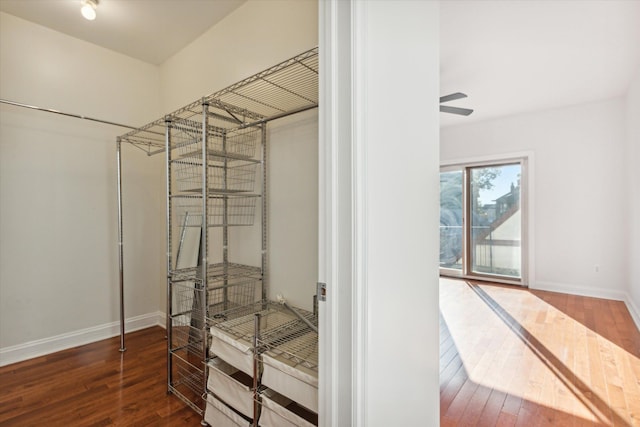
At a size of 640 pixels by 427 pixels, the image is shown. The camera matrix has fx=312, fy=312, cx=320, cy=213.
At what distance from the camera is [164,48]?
9.54 feet

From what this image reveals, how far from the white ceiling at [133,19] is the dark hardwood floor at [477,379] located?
271cm

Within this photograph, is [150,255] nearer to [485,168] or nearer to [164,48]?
[164,48]

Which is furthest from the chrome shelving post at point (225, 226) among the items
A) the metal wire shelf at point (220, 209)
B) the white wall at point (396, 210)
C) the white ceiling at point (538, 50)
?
the white ceiling at point (538, 50)

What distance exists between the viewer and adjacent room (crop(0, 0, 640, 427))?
1.07 meters

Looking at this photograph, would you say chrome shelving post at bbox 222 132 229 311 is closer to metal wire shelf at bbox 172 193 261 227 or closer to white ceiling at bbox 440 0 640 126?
metal wire shelf at bbox 172 193 261 227

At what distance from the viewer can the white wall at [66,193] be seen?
248cm

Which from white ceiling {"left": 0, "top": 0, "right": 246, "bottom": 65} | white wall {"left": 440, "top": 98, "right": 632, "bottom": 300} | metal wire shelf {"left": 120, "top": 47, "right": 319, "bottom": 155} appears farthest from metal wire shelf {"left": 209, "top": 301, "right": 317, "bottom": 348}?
white wall {"left": 440, "top": 98, "right": 632, "bottom": 300}

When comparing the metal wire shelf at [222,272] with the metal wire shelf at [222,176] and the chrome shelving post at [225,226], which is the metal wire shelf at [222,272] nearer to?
the chrome shelving post at [225,226]

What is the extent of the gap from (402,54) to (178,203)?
2.30 m

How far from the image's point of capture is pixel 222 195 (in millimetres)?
2125

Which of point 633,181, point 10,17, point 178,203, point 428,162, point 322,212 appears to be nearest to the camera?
point 322,212

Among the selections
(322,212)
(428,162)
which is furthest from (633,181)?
(322,212)

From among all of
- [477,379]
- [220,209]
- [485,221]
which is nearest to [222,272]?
[220,209]

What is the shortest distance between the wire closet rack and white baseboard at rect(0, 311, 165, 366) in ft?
1.54
